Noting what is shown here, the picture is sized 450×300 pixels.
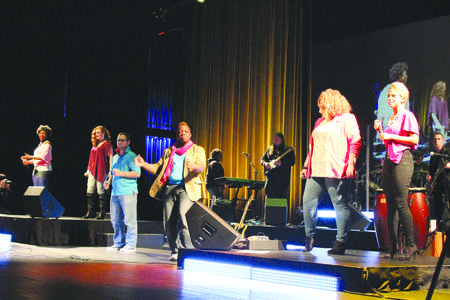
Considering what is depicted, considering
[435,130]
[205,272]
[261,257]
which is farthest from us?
[435,130]

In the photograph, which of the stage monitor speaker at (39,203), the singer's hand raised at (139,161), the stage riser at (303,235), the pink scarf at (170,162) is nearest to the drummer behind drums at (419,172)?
the stage riser at (303,235)

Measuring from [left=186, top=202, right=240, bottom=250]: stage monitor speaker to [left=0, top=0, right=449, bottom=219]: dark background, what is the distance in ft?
19.4

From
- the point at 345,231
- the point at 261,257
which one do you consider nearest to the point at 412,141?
the point at 345,231

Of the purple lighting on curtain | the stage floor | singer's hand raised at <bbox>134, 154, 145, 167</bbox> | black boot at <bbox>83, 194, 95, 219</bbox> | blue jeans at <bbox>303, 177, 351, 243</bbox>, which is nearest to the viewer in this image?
the stage floor

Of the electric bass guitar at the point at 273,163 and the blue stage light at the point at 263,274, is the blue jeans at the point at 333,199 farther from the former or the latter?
the electric bass guitar at the point at 273,163

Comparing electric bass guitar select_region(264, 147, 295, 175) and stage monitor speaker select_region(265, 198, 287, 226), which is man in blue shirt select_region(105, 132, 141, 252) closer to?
stage monitor speaker select_region(265, 198, 287, 226)

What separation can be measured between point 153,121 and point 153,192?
6667 mm

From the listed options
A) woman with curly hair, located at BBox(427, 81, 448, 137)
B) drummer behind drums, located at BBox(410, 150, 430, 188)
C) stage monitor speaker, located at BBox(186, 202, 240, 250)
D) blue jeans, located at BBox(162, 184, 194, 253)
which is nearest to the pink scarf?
blue jeans, located at BBox(162, 184, 194, 253)

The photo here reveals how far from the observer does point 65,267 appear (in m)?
4.90

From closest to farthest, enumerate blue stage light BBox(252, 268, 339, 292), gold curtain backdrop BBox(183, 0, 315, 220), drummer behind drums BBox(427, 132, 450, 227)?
1. blue stage light BBox(252, 268, 339, 292)
2. drummer behind drums BBox(427, 132, 450, 227)
3. gold curtain backdrop BBox(183, 0, 315, 220)

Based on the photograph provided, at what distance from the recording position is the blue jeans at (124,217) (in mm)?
7098

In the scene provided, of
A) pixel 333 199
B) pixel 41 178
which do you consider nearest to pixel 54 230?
pixel 41 178

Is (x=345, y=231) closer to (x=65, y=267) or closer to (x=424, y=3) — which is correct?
(x=65, y=267)

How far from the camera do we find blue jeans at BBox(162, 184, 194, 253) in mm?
5660
